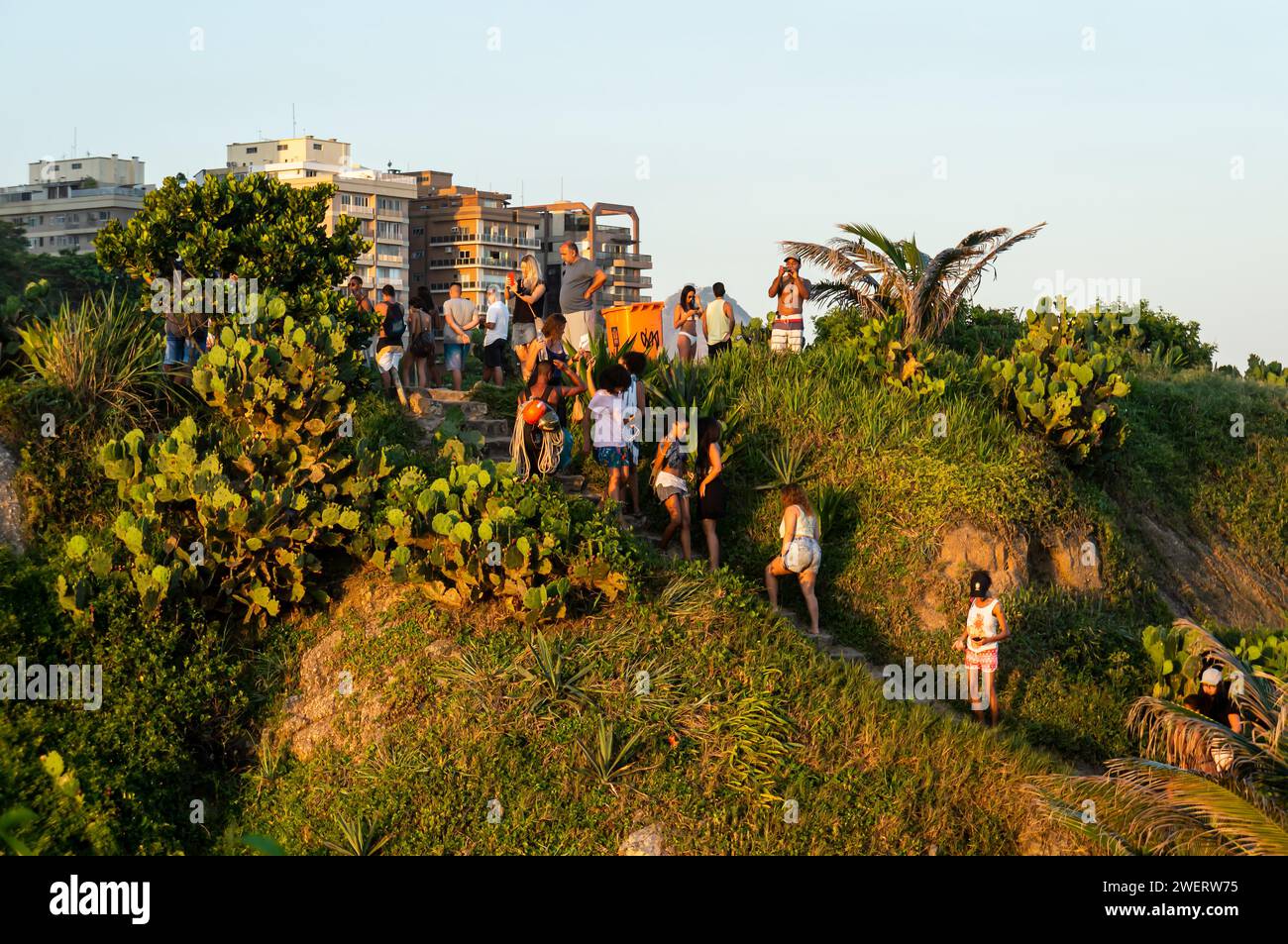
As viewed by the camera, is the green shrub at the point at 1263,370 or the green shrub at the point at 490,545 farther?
the green shrub at the point at 1263,370

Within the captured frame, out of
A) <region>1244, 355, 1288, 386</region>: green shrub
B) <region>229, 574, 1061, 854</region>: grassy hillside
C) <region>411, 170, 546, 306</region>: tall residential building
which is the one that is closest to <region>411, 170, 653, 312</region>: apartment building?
<region>411, 170, 546, 306</region>: tall residential building

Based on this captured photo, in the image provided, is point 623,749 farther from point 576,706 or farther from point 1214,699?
point 1214,699

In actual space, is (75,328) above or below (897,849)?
above

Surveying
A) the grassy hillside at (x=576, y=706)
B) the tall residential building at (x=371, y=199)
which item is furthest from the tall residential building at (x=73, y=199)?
the grassy hillside at (x=576, y=706)

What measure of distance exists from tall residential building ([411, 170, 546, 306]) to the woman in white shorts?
88088 millimetres

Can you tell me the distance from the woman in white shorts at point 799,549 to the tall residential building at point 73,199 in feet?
353

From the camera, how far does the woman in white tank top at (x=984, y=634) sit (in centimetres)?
1405

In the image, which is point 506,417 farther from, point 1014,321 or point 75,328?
point 1014,321

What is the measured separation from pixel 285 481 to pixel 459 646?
254 cm

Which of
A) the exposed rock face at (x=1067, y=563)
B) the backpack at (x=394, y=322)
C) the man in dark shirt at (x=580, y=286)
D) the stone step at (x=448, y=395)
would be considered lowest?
the exposed rock face at (x=1067, y=563)

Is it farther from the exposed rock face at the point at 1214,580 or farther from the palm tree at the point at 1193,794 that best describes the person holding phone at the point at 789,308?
the palm tree at the point at 1193,794

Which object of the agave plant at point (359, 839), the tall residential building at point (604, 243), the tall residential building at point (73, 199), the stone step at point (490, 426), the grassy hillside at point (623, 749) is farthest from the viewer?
the tall residential building at point (73, 199)

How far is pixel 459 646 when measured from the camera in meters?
13.6
